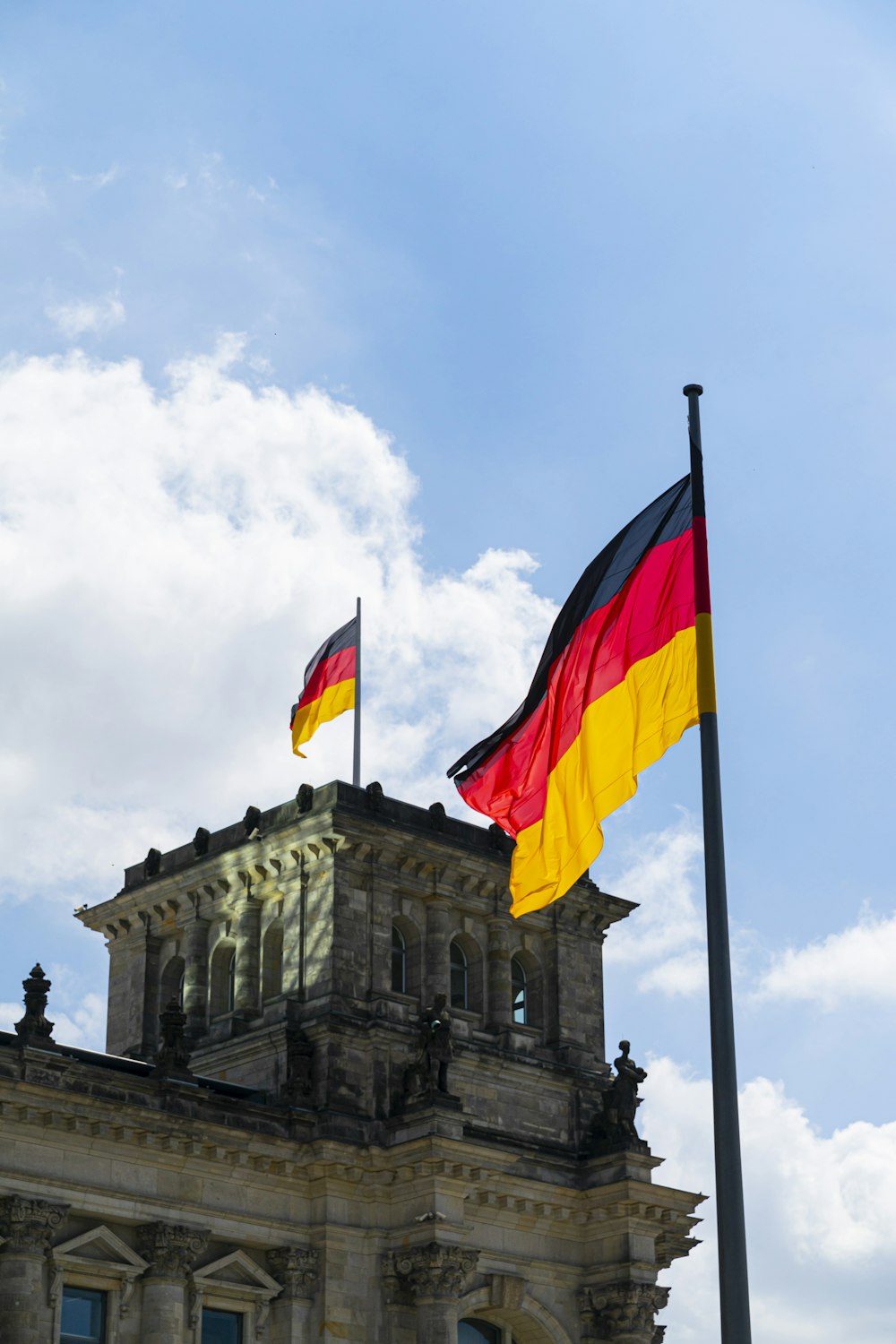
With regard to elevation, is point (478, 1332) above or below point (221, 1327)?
above

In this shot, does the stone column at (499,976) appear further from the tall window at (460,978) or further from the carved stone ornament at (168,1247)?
the carved stone ornament at (168,1247)

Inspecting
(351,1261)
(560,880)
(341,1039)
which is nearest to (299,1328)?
(351,1261)

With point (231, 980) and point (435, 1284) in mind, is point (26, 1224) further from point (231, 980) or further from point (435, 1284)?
point (231, 980)

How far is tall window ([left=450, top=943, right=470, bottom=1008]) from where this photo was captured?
53.6 m

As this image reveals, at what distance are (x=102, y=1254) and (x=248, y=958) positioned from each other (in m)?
10.8

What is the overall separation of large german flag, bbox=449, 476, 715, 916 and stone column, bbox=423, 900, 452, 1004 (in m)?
24.8

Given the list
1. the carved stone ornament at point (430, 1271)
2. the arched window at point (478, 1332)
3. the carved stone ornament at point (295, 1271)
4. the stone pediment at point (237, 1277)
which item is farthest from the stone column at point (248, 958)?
the arched window at point (478, 1332)

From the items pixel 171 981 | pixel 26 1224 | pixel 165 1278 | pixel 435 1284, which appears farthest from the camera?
pixel 171 981

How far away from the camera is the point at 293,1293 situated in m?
46.5

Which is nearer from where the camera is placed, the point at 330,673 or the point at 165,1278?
the point at 165,1278

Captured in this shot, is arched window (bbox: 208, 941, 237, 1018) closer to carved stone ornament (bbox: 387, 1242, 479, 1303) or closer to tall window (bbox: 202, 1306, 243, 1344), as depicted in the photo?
carved stone ornament (bbox: 387, 1242, 479, 1303)

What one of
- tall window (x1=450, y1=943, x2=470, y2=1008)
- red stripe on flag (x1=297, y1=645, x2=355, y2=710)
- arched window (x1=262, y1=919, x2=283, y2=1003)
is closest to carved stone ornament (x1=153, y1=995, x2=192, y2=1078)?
arched window (x1=262, y1=919, x2=283, y2=1003)

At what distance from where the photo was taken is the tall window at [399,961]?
52.9 meters

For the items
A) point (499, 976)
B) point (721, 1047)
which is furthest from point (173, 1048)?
point (721, 1047)
